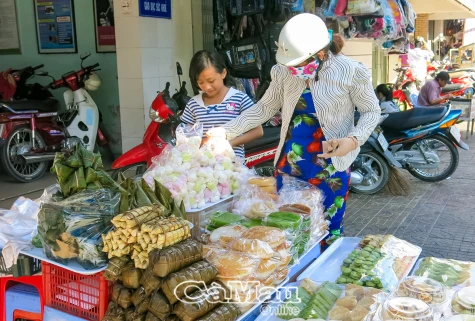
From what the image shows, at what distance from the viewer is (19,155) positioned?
243 inches

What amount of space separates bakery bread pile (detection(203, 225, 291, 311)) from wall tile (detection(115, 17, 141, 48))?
3.98m

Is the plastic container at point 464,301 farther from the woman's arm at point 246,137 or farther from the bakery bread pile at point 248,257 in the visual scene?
the woman's arm at point 246,137

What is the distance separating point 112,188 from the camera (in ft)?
6.85

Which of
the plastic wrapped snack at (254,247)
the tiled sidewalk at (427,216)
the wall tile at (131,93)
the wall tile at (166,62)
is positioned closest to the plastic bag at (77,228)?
the plastic wrapped snack at (254,247)

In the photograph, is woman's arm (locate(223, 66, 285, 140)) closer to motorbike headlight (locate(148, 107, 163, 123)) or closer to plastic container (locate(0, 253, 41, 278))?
plastic container (locate(0, 253, 41, 278))

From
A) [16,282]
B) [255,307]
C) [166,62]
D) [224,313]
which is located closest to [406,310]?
[255,307]

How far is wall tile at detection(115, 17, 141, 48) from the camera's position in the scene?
5582 millimetres

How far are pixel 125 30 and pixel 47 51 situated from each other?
251cm

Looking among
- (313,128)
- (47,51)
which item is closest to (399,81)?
(47,51)

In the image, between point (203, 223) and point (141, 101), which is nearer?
point (203, 223)

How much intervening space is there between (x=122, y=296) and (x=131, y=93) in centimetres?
431

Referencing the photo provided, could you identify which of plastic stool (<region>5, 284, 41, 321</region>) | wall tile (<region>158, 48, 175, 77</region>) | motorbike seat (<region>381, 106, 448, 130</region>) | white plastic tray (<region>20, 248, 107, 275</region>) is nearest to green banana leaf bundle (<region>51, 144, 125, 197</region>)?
white plastic tray (<region>20, 248, 107, 275</region>)

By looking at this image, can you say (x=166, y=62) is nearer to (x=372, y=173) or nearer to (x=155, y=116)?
(x=155, y=116)

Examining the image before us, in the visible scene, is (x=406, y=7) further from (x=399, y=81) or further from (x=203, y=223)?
(x=203, y=223)
